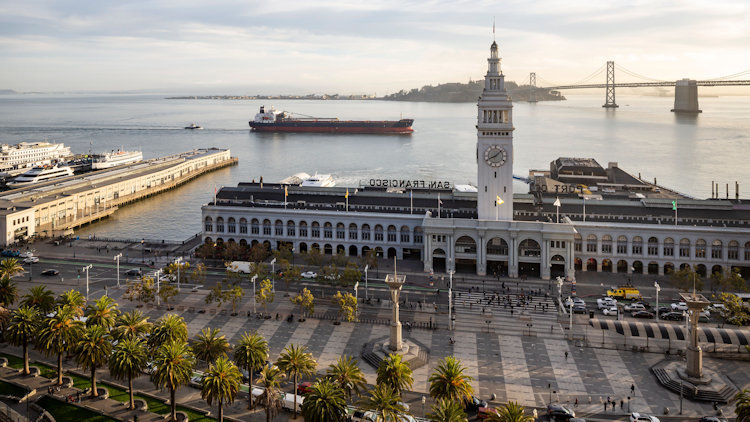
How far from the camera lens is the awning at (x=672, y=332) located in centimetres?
5072

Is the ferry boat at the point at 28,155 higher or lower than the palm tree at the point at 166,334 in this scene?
higher

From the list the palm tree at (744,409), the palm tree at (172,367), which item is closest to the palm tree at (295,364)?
the palm tree at (172,367)

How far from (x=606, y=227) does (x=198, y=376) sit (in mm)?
51652

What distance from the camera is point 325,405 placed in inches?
1419

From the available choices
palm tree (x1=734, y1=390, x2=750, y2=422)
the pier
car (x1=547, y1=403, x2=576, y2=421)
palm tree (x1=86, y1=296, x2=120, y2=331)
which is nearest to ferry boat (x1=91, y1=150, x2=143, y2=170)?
the pier

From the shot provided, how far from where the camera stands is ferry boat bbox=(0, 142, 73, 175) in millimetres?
159750

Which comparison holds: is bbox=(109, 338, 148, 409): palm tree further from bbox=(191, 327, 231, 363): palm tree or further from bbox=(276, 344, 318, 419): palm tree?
bbox=(276, 344, 318, 419): palm tree

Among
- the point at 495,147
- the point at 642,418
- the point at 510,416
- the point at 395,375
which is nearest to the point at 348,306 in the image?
the point at 395,375

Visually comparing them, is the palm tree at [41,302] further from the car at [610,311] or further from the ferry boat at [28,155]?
the ferry boat at [28,155]

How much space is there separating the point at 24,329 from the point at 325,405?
81.5ft

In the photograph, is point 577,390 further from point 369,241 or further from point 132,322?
point 369,241

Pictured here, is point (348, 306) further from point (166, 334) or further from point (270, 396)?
point (270, 396)

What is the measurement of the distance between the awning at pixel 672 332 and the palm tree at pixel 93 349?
130 feet

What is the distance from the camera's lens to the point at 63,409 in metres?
42.1
